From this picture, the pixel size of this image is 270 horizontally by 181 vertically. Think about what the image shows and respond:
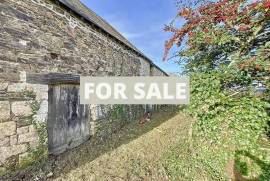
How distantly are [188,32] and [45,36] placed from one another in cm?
301

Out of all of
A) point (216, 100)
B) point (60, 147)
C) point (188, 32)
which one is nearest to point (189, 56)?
point (188, 32)

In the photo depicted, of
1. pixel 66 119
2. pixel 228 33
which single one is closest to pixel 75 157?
pixel 66 119

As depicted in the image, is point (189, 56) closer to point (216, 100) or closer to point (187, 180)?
point (216, 100)

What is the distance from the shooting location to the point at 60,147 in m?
5.27

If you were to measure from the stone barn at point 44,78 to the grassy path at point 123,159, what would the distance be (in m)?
0.66

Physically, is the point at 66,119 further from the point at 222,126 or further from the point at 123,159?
the point at 222,126

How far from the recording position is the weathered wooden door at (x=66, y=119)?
5.00 meters

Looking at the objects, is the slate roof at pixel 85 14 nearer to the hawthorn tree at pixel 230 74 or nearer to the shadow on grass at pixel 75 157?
the hawthorn tree at pixel 230 74

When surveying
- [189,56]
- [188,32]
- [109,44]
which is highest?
[109,44]

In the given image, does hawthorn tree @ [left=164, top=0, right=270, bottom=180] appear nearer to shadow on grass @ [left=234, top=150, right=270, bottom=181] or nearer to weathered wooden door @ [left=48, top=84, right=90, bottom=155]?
shadow on grass @ [left=234, top=150, right=270, bottom=181]

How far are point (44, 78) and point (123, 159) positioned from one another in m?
2.46

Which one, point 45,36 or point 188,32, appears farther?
point 45,36

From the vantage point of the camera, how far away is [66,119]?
554cm

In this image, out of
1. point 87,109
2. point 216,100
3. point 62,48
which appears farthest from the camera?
point 87,109
